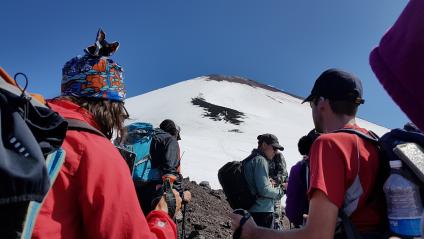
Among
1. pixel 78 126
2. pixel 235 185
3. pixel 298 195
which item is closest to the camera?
pixel 78 126

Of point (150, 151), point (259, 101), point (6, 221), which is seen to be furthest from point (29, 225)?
point (259, 101)

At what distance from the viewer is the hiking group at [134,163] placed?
4.09 feet

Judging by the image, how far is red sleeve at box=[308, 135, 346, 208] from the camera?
223cm

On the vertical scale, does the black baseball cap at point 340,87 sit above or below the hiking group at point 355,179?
above

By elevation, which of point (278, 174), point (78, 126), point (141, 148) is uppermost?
point (278, 174)

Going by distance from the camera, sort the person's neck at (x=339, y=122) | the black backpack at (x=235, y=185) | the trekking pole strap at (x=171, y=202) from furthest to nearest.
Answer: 1. the black backpack at (x=235, y=185)
2. the person's neck at (x=339, y=122)
3. the trekking pole strap at (x=171, y=202)

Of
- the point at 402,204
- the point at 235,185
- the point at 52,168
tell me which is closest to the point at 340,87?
the point at 402,204

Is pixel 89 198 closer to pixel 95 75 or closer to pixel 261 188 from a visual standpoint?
pixel 95 75

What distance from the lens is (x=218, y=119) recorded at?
157 feet

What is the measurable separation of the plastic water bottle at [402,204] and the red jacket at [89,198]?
4.48ft

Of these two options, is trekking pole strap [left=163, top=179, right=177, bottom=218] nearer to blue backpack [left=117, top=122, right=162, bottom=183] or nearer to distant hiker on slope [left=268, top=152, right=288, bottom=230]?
blue backpack [left=117, top=122, right=162, bottom=183]

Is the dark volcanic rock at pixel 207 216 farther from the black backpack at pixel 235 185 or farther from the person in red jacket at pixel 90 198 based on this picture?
the person in red jacket at pixel 90 198

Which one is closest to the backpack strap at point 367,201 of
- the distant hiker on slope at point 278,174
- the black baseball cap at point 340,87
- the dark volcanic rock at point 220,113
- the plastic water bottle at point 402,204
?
the plastic water bottle at point 402,204

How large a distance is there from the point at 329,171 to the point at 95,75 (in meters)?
1.48
